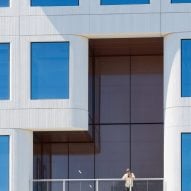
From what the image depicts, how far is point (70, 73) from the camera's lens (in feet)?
111

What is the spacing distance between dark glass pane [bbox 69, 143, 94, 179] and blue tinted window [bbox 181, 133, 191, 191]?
706cm

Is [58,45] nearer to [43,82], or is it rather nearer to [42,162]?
[43,82]

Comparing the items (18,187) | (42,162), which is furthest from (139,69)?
(18,187)

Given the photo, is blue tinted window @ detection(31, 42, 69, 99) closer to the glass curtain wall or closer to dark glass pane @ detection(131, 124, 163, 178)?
the glass curtain wall

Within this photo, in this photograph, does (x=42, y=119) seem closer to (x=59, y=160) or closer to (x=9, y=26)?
(x=9, y=26)

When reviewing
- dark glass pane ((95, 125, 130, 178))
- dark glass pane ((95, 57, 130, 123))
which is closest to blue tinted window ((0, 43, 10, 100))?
dark glass pane ((95, 57, 130, 123))

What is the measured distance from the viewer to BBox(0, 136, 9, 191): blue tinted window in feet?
110

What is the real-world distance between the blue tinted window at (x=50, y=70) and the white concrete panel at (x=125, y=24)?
1.50 m

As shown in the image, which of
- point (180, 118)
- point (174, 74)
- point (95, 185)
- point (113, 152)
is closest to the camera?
point (180, 118)

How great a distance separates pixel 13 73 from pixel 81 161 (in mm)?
7238

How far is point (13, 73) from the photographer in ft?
112

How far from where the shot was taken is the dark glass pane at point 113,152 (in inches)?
1539

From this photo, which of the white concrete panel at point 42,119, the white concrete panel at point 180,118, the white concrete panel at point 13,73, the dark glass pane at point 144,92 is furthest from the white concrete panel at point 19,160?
the dark glass pane at point 144,92

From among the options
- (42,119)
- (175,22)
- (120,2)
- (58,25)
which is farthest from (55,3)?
(175,22)
